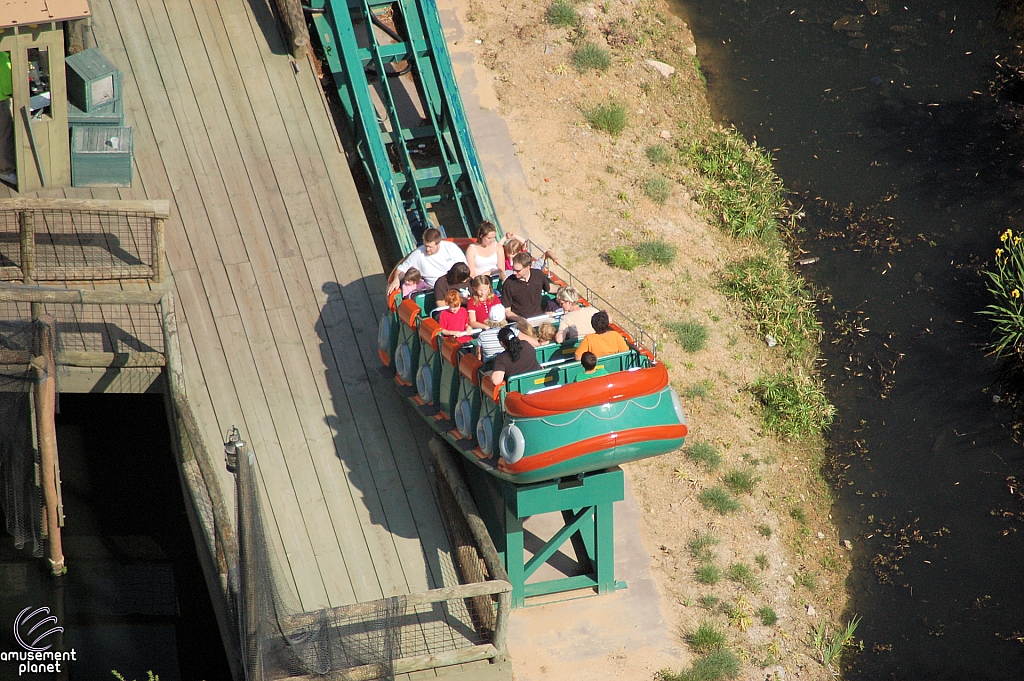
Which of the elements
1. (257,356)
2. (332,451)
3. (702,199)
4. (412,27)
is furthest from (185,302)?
(702,199)

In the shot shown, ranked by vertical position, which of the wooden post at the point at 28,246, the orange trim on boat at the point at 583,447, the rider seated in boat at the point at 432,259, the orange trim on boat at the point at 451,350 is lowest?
the orange trim on boat at the point at 583,447

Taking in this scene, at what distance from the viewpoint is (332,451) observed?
41.3 ft

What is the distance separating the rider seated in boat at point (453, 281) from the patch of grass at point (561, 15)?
274 inches

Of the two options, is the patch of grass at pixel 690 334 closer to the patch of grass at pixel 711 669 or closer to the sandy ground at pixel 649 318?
the sandy ground at pixel 649 318

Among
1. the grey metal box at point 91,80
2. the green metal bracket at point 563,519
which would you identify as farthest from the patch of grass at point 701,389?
the grey metal box at point 91,80

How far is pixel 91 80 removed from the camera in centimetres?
1420

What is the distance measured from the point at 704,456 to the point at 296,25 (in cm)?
628

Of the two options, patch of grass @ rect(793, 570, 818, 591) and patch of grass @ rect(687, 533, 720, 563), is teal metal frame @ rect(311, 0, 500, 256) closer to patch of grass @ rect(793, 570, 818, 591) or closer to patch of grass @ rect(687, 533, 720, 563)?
patch of grass @ rect(687, 533, 720, 563)

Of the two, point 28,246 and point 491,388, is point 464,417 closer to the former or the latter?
point 491,388

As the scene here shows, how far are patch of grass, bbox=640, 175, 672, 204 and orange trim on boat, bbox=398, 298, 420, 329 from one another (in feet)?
17.4

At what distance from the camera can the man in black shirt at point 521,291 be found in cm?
1242

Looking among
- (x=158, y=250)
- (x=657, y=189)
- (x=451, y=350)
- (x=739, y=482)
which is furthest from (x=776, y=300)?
(x=158, y=250)

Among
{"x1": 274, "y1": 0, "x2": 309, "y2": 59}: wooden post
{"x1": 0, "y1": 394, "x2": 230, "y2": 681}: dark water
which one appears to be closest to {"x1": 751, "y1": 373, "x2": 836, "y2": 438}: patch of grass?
{"x1": 274, "y1": 0, "x2": 309, "y2": 59}: wooden post

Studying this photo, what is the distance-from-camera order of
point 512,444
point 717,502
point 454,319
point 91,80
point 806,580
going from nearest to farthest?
point 512,444 < point 454,319 < point 806,580 < point 717,502 < point 91,80
